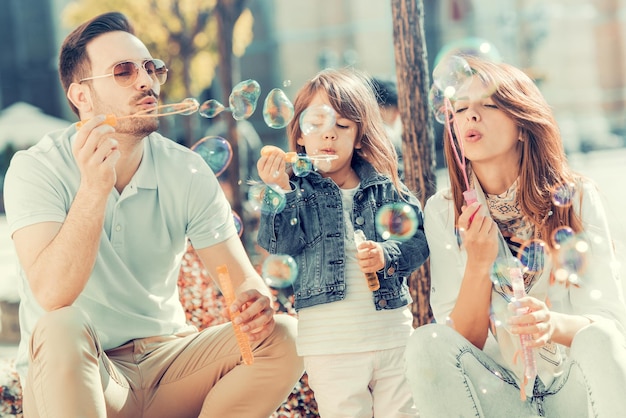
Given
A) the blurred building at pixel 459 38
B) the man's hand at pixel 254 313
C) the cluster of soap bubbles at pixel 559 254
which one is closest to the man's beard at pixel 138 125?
the man's hand at pixel 254 313

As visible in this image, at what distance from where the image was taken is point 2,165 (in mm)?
13258

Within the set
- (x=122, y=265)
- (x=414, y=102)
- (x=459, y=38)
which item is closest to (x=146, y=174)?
(x=122, y=265)

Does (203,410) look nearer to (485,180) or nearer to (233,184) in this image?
(485,180)

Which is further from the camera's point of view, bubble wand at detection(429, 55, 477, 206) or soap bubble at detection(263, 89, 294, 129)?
soap bubble at detection(263, 89, 294, 129)

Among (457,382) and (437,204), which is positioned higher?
(437,204)

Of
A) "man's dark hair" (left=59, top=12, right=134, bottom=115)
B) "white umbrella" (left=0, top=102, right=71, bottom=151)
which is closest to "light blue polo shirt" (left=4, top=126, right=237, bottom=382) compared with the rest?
"man's dark hair" (left=59, top=12, right=134, bottom=115)

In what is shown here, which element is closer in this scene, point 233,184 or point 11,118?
point 233,184

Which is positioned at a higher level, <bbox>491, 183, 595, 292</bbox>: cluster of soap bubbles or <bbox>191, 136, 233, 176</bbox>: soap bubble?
<bbox>191, 136, 233, 176</bbox>: soap bubble

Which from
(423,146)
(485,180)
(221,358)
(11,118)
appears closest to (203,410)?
(221,358)

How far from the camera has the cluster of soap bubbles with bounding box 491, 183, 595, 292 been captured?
7.22 ft

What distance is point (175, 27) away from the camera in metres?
9.05

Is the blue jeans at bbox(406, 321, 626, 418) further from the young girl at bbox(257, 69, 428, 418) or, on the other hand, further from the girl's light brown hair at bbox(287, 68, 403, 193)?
the girl's light brown hair at bbox(287, 68, 403, 193)

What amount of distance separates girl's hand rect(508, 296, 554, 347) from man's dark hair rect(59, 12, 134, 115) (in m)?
1.48

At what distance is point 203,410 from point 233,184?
3.42 metres
